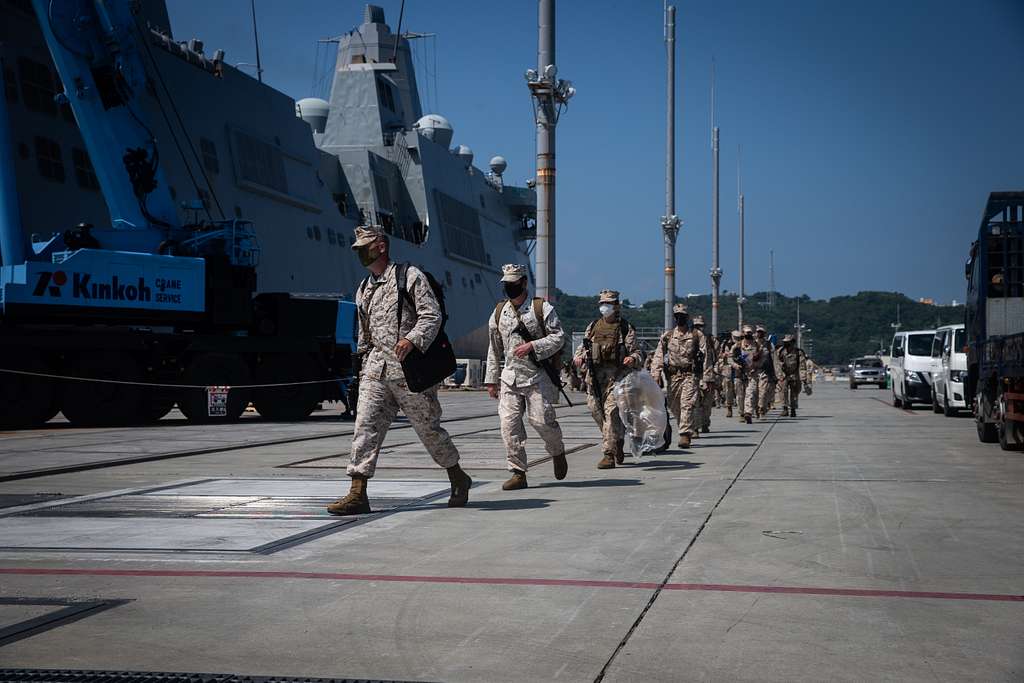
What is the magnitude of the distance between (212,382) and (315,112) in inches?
1104

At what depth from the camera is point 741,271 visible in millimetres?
74312

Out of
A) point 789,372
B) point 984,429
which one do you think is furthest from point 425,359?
point 789,372

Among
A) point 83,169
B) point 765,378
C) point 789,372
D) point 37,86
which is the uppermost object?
point 37,86

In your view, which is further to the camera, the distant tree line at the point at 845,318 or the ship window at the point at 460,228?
the distant tree line at the point at 845,318

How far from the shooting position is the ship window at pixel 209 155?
3042 centimetres

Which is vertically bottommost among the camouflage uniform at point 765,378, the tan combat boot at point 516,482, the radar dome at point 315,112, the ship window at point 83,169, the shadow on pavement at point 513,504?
the shadow on pavement at point 513,504

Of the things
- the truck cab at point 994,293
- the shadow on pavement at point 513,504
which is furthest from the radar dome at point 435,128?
the shadow on pavement at point 513,504

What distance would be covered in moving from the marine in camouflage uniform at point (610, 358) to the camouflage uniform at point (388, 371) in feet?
12.7

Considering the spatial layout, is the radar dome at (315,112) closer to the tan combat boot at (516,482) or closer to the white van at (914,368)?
the white van at (914,368)

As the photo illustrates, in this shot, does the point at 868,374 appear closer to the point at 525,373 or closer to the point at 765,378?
the point at 765,378

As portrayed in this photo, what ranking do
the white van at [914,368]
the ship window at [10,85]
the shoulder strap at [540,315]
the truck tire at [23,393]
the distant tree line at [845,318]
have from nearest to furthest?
the shoulder strap at [540,315]
the truck tire at [23,393]
the ship window at [10,85]
the white van at [914,368]
the distant tree line at [845,318]

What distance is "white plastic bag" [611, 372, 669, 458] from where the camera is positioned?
12336 mm

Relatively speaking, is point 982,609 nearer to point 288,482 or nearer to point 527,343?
point 527,343

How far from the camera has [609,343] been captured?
38.8 ft
